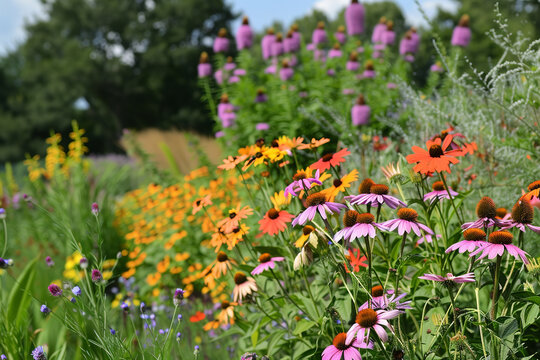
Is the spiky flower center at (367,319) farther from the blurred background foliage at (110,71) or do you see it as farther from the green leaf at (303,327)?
the blurred background foliage at (110,71)

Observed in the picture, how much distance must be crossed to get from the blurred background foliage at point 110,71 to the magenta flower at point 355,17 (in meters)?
20.1

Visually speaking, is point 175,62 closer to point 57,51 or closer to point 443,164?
point 57,51

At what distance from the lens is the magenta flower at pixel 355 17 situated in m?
5.10

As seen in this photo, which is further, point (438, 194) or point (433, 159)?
point (438, 194)

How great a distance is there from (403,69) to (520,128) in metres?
2.69

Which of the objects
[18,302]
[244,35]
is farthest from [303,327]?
[244,35]

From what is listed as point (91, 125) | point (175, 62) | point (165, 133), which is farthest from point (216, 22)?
point (165, 133)

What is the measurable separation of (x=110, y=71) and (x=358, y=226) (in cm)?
2651

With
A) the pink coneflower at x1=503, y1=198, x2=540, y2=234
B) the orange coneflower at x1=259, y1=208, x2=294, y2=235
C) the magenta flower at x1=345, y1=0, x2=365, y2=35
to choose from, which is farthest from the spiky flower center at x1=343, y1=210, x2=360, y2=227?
the magenta flower at x1=345, y1=0, x2=365, y2=35

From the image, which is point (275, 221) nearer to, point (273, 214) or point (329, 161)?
point (273, 214)

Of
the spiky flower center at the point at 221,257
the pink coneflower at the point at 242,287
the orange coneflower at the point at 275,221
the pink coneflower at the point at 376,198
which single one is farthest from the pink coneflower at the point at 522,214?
the spiky flower center at the point at 221,257

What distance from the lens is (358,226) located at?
1.27 metres

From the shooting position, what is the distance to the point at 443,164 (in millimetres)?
1325

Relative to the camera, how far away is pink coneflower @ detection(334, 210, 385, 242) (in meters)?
1.23
